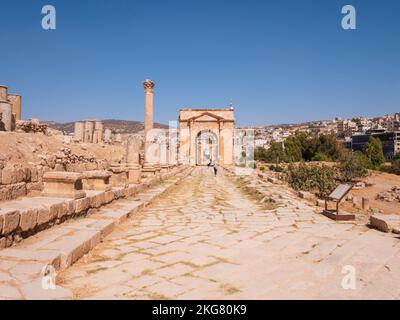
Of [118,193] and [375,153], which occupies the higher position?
[375,153]

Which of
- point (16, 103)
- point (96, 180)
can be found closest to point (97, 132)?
point (16, 103)

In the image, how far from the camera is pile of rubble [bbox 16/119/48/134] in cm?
1947

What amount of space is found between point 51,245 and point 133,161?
27.4ft

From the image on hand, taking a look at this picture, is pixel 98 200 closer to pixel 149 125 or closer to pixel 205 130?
pixel 149 125

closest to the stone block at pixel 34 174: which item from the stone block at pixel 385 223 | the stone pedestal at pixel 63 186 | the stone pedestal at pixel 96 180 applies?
the stone pedestal at pixel 63 186

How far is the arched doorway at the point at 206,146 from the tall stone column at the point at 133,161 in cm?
3254

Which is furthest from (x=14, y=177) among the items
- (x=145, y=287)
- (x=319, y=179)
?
(x=319, y=179)

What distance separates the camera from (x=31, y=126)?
2044cm

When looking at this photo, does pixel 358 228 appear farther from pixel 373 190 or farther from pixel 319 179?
pixel 373 190

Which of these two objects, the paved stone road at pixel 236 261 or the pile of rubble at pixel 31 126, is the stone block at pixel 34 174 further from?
the pile of rubble at pixel 31 126

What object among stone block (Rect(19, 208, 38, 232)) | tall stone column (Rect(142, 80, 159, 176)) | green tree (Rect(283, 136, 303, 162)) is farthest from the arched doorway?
stone block (Rect(19, 208, 38, 232))

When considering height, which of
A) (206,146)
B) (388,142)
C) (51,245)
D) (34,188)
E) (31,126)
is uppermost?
(388,142)

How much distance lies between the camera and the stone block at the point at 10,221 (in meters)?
3.60

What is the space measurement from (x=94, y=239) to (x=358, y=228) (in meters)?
4.03
